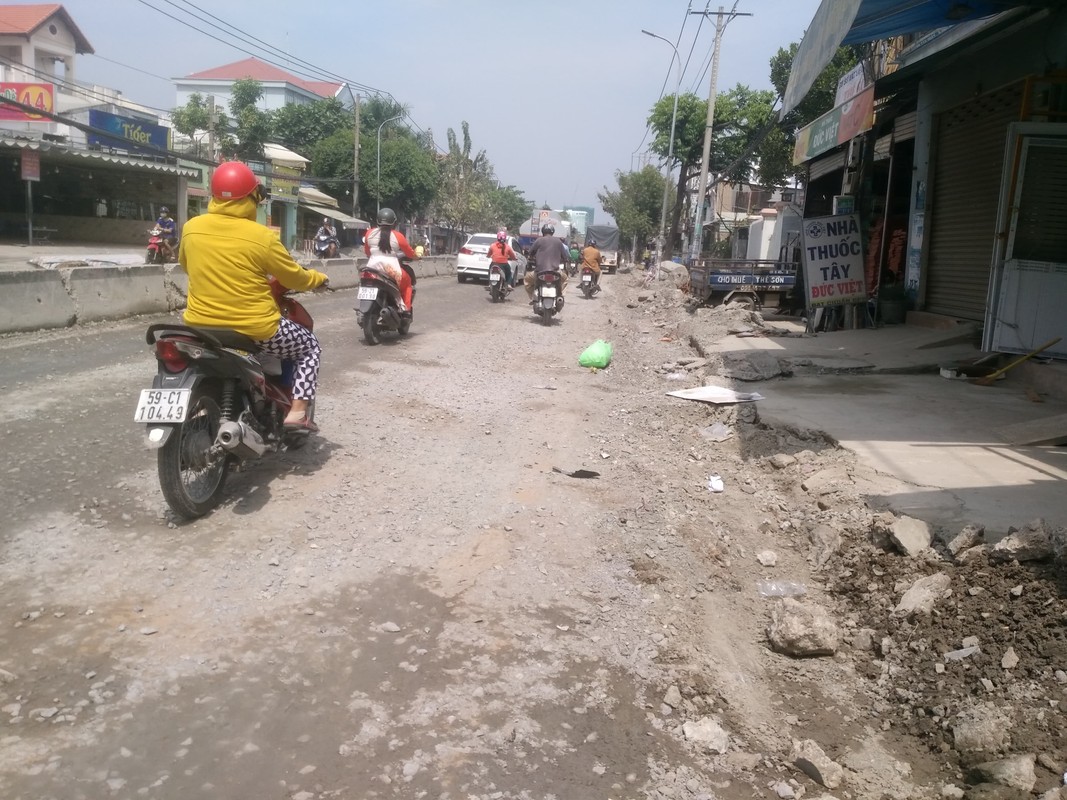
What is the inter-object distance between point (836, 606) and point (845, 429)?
266 cm

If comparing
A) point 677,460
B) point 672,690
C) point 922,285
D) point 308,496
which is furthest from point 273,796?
point 922,285

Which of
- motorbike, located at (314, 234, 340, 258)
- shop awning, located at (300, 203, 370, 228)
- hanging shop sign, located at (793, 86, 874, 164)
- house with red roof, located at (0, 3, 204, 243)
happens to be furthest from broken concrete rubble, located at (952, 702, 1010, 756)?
shop awning, located at (300, 203, 370, 228)

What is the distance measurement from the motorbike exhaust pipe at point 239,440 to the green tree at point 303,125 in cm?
5727

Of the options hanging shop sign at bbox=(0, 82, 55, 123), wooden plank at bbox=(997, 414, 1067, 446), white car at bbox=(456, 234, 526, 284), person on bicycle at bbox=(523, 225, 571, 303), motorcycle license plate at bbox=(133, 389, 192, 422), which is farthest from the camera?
hanging shop sign at bbox=(0, 82, 55, 123)

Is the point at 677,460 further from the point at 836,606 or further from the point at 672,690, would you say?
the point at 672,690

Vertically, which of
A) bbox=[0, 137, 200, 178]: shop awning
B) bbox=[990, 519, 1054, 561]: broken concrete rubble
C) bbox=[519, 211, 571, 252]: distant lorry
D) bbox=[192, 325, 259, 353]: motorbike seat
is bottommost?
bbox=[990, 519, 1054, 561]: broken concrete rubble

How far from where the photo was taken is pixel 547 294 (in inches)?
580

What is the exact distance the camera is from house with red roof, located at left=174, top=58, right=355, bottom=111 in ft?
264

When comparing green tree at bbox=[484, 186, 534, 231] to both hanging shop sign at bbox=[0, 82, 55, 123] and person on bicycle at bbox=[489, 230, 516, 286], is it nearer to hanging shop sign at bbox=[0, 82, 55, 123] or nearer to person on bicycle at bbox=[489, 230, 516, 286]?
hanging shop sign at bbox=[0, 82, 55, 123]

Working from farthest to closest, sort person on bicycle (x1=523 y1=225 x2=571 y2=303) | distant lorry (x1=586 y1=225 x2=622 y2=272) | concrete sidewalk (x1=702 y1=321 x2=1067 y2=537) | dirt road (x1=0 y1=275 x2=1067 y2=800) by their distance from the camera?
distant lorry (x1=586 y1=225 x2=622 y2=272), person on bicycle (x1=523 y1=225 x2=571 y2=303), concrete sidewalk (x1=702 y1=321 x2=1067 y2=537), dirt road (x1=0 y1=275 x2=1067 y2=800)

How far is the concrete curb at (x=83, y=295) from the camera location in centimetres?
919

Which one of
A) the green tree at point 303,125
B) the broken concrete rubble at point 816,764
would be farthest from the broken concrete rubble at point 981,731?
the green tree at point 303,125

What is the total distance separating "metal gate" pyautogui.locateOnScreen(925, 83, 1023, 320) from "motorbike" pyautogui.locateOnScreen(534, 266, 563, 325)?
5.93 meters

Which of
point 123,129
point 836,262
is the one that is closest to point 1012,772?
point 836,262
